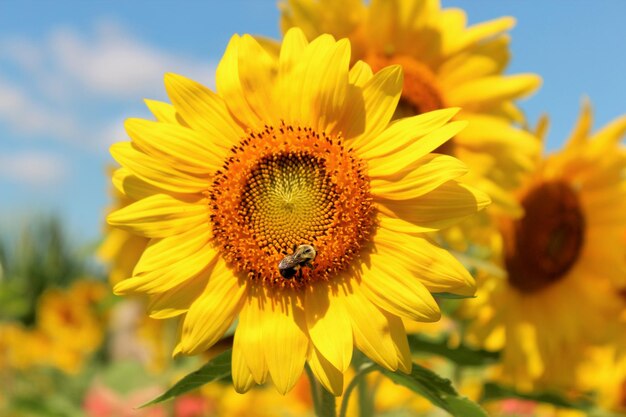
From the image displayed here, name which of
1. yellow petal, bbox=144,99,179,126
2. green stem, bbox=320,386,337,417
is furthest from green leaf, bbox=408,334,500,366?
yellow petal, bbox=144,99,179,126

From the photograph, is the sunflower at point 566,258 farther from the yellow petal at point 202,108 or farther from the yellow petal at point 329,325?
the yellow petal at point 202,108

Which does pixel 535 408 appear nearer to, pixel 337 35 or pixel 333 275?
pixel 337 35

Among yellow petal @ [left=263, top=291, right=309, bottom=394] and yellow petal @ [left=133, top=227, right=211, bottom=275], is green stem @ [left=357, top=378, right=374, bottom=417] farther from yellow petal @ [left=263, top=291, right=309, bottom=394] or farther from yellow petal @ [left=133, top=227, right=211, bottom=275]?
yellow petal @ [left=133, top=227, right=211, bottom=275]

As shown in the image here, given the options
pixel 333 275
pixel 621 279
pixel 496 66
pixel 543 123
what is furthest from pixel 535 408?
pixel 333 275

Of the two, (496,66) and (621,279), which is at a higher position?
(496,66)

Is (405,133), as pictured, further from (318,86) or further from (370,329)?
(370,329)

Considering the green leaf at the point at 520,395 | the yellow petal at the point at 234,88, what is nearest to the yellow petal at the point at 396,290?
the yellow petal at the point at 234,88
